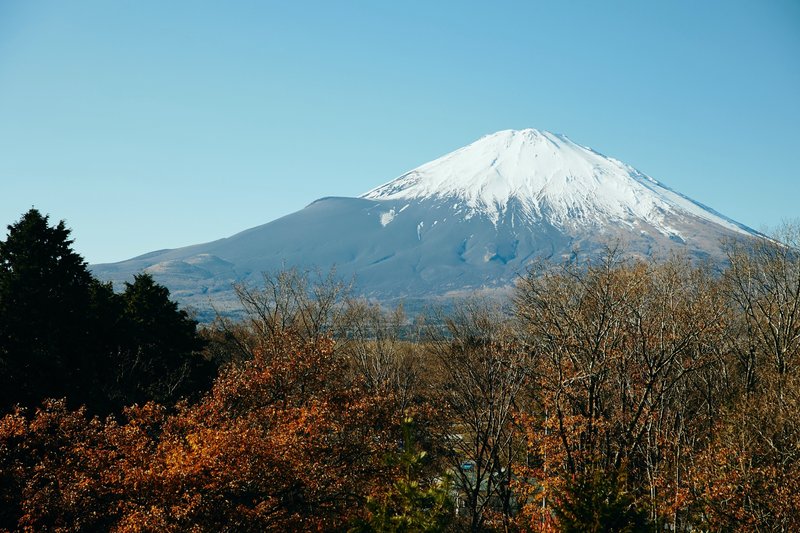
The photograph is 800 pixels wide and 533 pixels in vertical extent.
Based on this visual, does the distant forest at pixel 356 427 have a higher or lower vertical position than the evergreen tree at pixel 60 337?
lower

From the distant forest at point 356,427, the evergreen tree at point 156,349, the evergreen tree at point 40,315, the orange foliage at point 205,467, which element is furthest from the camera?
the evergreen tree at point 156,349

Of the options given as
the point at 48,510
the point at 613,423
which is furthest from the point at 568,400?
the point at 48,510

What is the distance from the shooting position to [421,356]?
5653 cm

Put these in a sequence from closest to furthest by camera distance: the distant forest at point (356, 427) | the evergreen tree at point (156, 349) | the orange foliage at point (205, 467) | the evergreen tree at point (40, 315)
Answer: the orange foliage at point (205, 467) → the distant forest at point (356, 427) → the evergreen tree at point (40, 315) → the evergreen tree at point (156, 349)

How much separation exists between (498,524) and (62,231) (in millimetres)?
22901

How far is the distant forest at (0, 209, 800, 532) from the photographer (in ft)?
52.3

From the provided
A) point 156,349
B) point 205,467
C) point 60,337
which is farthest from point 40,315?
point 205,467

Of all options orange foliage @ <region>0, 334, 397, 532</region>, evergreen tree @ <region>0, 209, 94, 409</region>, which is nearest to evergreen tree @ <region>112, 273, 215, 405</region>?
evergreen tree @ <region>0, 209, 94, 409</region>

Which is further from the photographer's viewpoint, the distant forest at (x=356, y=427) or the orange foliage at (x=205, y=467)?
the distant forest at (x=356, y=427)

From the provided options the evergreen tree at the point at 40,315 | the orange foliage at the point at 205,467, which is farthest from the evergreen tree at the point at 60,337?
the orange foliage at the point at 205,467

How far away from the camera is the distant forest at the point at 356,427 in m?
15.9

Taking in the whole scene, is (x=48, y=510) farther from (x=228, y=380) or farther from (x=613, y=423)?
(x=613, y=423)

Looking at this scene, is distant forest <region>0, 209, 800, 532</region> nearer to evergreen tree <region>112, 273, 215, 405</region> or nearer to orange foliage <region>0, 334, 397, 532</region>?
orange foliage <region>0, 334, 397, 532</region>

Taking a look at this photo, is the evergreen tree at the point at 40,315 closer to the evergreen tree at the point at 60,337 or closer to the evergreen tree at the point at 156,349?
the evergreen tree at the point at 60,337
